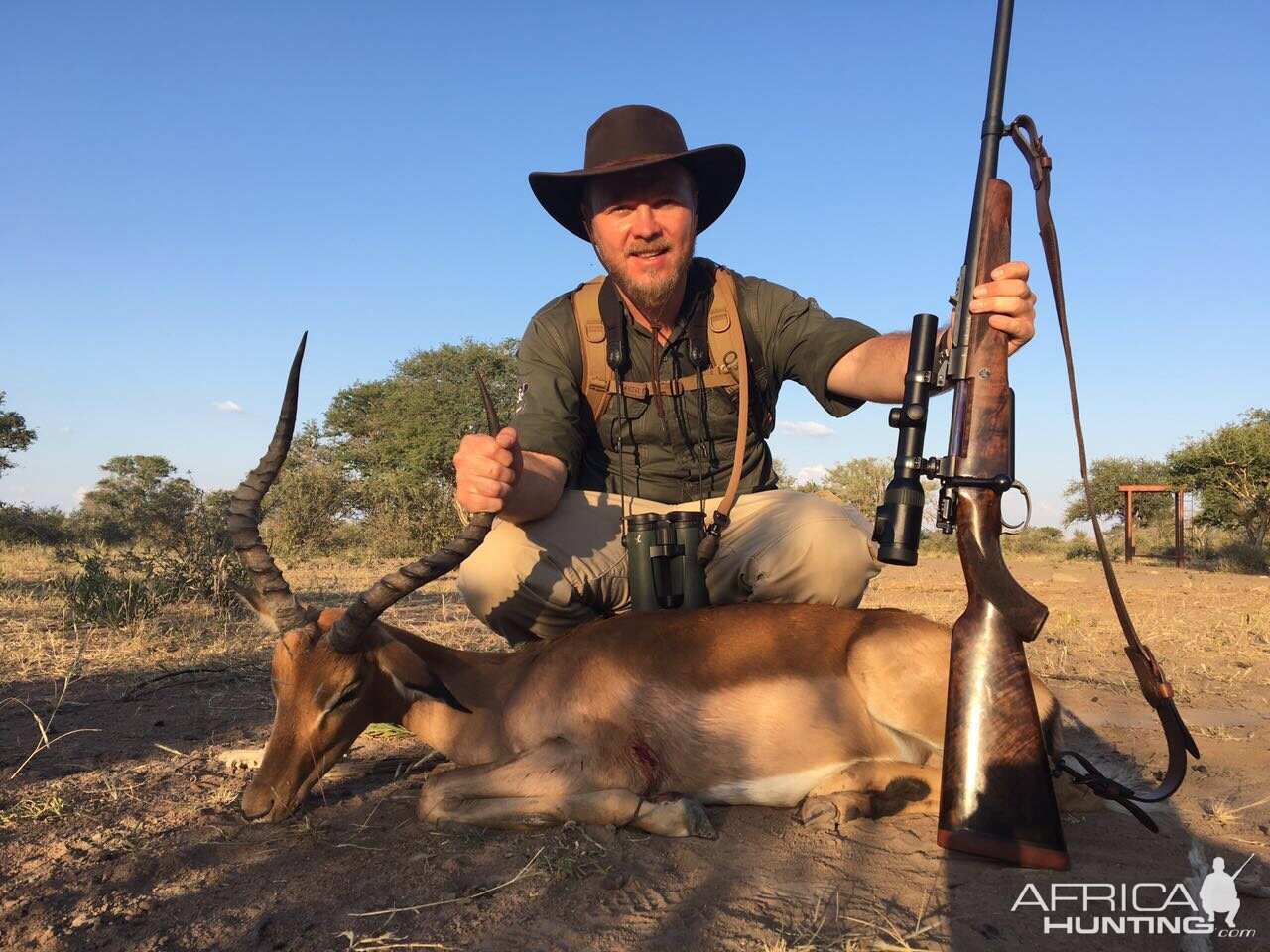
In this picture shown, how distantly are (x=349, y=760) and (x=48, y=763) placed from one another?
47.1 inches

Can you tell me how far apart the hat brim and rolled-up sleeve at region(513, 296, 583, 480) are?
0.53 m

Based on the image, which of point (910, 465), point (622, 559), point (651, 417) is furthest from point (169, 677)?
point (910, 465)

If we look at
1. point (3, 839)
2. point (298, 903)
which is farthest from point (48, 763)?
point (298, 903)

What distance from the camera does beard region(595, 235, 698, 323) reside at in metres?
4.62

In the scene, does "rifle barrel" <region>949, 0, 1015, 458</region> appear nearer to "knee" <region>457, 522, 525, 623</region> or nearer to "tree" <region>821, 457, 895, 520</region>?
"knee" <region>457, 522, 525, 623</region>

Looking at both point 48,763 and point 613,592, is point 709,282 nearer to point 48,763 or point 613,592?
point 613,592

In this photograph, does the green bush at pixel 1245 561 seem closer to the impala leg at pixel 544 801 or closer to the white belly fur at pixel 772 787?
the white belly fur at pixel 772 787

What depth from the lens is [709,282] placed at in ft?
16.5

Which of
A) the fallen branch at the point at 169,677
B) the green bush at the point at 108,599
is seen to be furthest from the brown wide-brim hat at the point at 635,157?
the green bush at the point at 108,599

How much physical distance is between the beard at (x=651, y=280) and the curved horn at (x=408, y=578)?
1490mm

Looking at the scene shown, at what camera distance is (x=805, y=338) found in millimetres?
4742

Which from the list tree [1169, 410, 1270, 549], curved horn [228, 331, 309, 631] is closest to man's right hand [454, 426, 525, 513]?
curved horn [228, 331, 309, 631]

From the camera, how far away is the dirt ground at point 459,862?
2.31 metres

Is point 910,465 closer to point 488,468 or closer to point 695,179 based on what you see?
point 488,468
